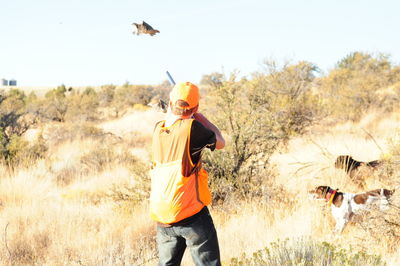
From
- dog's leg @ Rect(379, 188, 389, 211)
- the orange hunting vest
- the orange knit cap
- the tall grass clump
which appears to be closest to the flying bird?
the orange knit cap

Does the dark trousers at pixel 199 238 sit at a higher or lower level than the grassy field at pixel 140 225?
higher

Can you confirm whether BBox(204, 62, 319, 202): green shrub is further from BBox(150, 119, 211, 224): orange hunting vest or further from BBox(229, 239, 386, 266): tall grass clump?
BBox(150, 119, 211, 224): orange hunting vest

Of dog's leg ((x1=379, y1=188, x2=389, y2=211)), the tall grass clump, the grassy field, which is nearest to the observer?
the tall grass clump

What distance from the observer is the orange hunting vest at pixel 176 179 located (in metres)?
2.96

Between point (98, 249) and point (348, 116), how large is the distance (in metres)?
16.1

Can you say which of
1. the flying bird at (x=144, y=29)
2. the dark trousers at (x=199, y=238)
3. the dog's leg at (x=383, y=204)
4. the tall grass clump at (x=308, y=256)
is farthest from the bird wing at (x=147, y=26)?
the dog's leg at (x=383, y=204)

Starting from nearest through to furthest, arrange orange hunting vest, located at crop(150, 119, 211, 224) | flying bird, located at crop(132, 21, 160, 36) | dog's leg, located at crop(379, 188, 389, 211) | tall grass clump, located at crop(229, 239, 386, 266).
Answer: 1. orange hunting vest, located at crop(150, 119, 211, 224)
2. tall grass clump, located at crop(229, 239, 386, 266)
3. flying bird, located at crop(132, 21, 160, 36)
4. dog's leg, located at crop(379, 188, 389, 211)

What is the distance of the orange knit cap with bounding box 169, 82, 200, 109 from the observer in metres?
3.04

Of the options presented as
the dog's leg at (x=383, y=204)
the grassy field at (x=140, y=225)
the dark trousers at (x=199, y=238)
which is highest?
the dark trousers at (x=199, y=238)

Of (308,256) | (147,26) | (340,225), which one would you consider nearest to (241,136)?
(340,225)

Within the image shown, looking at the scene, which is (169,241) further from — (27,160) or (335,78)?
(335,78)

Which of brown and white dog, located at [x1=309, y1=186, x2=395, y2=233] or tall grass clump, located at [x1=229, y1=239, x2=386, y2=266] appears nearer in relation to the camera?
tall grass clump, located at [x1=229, y1=239, x2=386, y2=266]

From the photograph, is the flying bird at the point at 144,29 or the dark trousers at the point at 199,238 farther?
the flying bird at the point at 144,29

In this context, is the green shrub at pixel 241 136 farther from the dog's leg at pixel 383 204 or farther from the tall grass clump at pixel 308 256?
the tall grass clump at pixel 308 256
